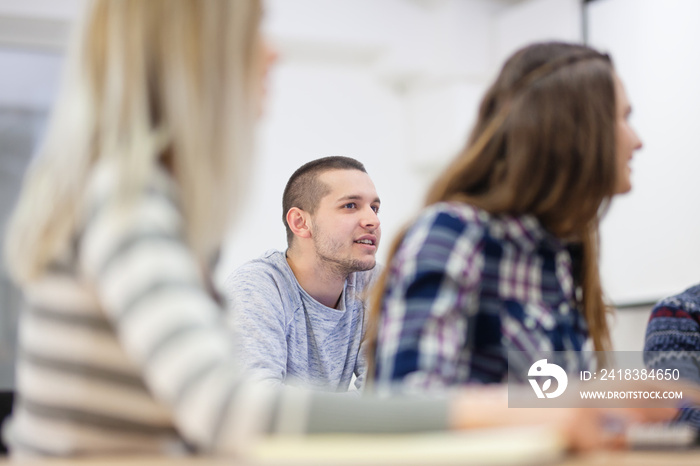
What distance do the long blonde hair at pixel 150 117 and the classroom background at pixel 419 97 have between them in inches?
84.8

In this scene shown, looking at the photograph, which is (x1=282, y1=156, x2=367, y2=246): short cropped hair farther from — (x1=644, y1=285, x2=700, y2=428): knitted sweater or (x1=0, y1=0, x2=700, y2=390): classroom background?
(x1=644, y1=285, x2=700, y2=428): knitted sweater

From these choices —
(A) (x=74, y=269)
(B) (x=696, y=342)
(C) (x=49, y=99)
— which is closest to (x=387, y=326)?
(A) (x=74, y=269)

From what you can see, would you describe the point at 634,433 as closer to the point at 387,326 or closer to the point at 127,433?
the point at 387,326

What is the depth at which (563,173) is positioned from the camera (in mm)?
1092

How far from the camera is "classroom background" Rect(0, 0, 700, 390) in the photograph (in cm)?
307

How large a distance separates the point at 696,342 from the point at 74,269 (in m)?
1.39

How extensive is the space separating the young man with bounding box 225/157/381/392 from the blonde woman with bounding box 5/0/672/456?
1016 mm

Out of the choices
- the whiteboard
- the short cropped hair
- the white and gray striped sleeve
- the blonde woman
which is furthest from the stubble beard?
the white and gray striped sleeve

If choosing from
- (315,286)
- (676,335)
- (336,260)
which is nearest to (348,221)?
(336,260)

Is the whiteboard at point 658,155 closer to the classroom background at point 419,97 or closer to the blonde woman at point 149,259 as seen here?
the classroom background at point 419,97

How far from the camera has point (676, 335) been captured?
1.72 meters

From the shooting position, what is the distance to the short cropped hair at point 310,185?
2459 millimetres

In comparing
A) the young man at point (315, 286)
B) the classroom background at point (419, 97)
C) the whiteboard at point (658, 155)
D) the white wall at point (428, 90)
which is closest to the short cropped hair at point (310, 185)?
the young man at point (315, 286)

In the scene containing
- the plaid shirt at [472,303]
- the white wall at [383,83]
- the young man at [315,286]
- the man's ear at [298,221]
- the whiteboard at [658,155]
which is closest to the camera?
the plaid shirt at [472,303]
